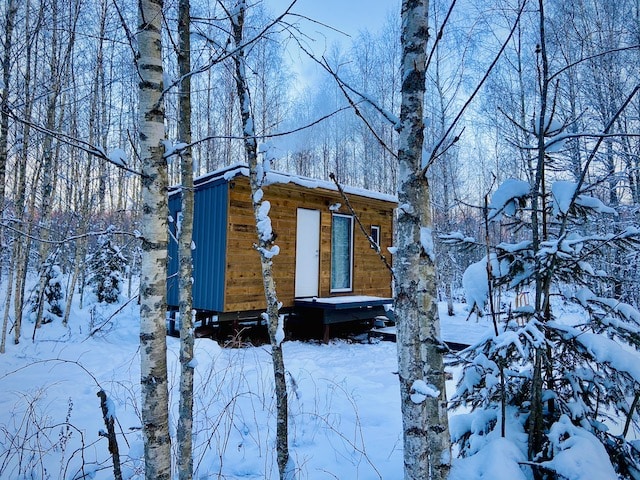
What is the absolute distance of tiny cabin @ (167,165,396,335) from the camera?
6.75 meters

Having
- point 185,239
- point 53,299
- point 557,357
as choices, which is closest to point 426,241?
point 557,357

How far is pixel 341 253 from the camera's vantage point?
8.69 m

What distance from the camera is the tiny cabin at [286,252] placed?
6750mm

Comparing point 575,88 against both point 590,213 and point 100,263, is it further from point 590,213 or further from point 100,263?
point 100,263

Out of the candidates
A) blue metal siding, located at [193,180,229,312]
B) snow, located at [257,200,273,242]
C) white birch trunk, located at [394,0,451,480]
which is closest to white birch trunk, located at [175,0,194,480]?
snow, located at [257,200,273,242]

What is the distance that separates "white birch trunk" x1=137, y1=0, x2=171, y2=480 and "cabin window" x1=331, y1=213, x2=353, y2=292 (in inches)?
270

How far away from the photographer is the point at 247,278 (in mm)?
6945

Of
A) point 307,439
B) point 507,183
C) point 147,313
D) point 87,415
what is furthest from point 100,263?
point 507,183

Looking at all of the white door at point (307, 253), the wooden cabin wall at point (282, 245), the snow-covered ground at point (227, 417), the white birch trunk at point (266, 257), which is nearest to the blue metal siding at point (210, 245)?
the wooden cabin wall at point (282, 245)

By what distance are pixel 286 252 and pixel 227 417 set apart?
4340 millimetres

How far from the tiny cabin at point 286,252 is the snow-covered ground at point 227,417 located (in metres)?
1.15

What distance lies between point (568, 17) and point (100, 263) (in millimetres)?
14140

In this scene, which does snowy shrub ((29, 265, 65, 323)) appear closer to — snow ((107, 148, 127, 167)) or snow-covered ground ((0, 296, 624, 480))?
snow-covered ground ((0, 296, 624, 480))

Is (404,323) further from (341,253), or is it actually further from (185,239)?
(341,253)
